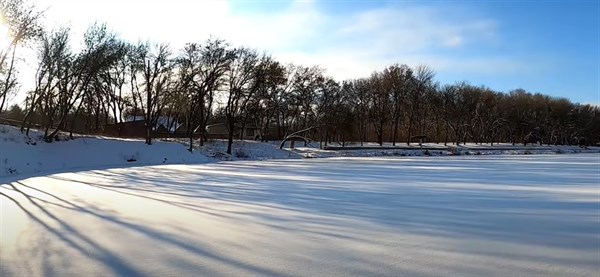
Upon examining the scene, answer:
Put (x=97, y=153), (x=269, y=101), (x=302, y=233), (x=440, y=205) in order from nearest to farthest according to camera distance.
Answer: (x=302, y=233) → (x=440, y=205) → (x=97, y=153) → (x=269, y=101)

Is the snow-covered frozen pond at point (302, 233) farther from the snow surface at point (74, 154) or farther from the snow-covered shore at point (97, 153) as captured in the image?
the snow-covered shore at point (97, 153)

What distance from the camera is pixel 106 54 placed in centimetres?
3650

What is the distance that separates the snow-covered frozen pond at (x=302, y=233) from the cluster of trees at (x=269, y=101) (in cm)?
2164

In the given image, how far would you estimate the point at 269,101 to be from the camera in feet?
200

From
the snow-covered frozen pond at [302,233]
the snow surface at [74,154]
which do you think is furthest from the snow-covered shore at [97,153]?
the snow-covered frozen pond at [302,233]

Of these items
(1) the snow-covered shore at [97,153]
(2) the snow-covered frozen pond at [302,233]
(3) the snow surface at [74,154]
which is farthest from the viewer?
(1) the snow-covered shore at [97,153]

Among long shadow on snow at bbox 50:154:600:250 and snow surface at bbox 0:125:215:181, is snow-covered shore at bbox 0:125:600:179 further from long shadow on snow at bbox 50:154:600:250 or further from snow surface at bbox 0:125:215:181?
long shadow on snow at bbox 50:154:600:250

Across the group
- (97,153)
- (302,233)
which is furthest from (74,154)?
(302,233)

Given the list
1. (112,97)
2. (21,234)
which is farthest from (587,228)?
(112,97)

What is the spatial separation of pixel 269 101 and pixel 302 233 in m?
53.9

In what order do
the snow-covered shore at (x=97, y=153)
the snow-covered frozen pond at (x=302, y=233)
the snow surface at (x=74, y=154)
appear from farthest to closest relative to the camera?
the snow-covered shore at (x=97, y=153)
the snow surface at (x=74, y=154)
the snow-covered frozen pond at (x=302, y=233)

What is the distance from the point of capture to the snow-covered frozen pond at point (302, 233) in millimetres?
5676

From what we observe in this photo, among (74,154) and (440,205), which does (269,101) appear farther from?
(440,205)

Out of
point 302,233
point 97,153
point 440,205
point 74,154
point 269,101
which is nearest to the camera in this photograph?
point 302,233
